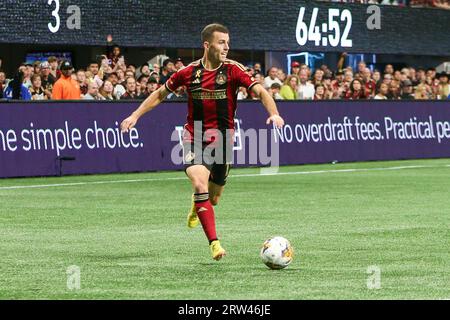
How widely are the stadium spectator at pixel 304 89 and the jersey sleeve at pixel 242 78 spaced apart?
17.9m

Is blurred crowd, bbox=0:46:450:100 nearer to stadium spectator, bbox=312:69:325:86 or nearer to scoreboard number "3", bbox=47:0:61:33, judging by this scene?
stadium spectator, bbox=312:69:325:86

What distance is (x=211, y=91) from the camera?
13281 millimetres

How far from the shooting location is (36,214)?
1789 centimetres

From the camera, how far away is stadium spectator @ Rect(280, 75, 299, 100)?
30.5 metres

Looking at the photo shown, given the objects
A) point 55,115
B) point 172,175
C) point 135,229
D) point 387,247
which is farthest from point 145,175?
point 387,247

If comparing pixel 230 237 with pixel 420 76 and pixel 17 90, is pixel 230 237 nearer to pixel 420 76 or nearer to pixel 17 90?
pixel 17 90

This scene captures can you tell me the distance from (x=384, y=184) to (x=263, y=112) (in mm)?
6120

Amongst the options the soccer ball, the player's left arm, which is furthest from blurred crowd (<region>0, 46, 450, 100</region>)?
the soccer ball

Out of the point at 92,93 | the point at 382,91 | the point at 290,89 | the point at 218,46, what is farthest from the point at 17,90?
the point at 218,46

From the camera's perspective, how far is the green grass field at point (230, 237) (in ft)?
35.1

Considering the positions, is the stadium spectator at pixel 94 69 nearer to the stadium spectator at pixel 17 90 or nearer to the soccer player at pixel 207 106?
the stadium spectator at pixel 17 90
